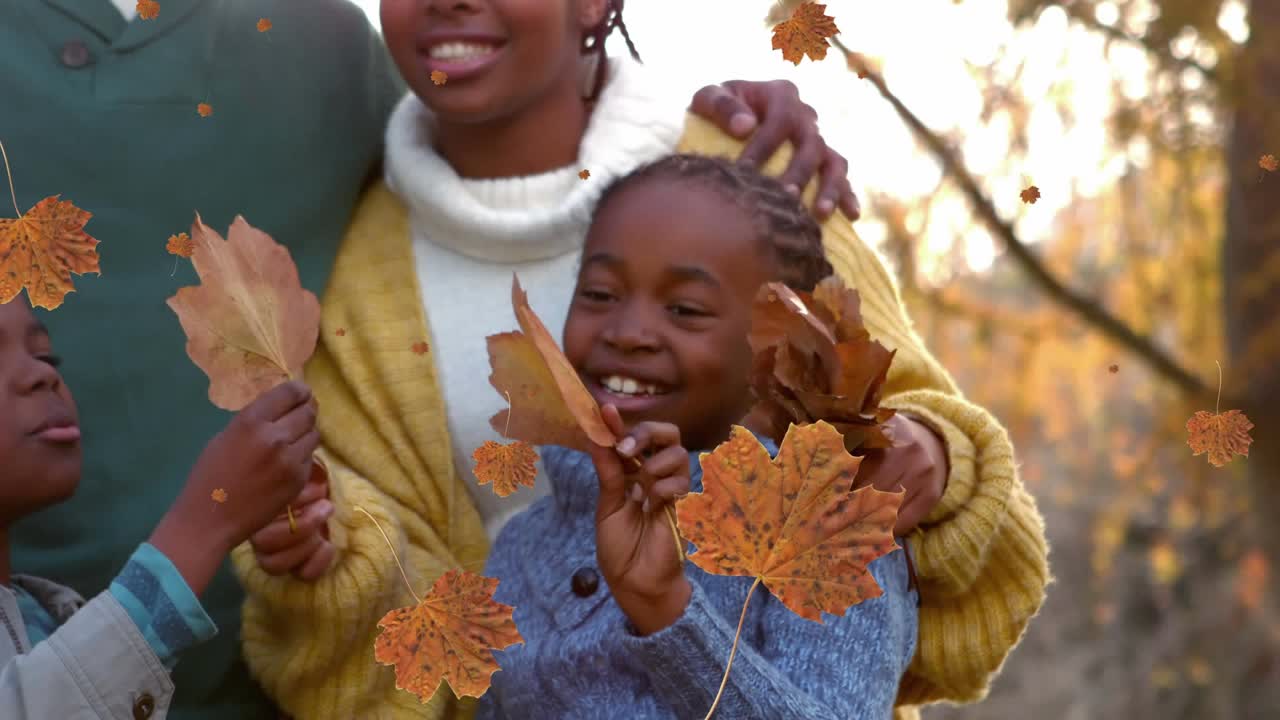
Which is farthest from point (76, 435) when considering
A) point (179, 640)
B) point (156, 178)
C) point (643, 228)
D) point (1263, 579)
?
point (1263, 579)

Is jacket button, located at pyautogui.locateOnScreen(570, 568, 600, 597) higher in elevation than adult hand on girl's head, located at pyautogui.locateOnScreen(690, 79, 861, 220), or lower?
lower

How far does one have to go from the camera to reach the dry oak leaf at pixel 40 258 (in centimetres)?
114

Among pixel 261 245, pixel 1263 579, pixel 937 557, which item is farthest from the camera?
pixel 1263 579

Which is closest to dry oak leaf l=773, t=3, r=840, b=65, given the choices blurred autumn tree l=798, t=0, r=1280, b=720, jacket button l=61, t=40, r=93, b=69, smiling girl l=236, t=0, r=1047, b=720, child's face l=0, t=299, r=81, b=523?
blurred autumn tree l=798, t=0, r=1280, b=720

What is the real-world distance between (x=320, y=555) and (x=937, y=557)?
1.86 ft

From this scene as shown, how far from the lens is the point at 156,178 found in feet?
5.31

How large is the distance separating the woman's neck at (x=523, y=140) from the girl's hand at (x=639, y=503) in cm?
64

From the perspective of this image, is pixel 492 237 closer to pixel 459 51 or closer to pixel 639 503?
pixel 459 51

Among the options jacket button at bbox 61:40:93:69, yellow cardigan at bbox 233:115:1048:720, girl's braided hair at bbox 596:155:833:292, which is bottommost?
yellow cardigan at bbox 233:115:1048:720

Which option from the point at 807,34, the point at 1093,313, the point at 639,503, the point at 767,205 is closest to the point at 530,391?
the point at 639,503

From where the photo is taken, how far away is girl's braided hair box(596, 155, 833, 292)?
144 cm

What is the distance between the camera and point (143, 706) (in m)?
1.22

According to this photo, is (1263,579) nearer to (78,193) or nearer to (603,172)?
(603,172)
